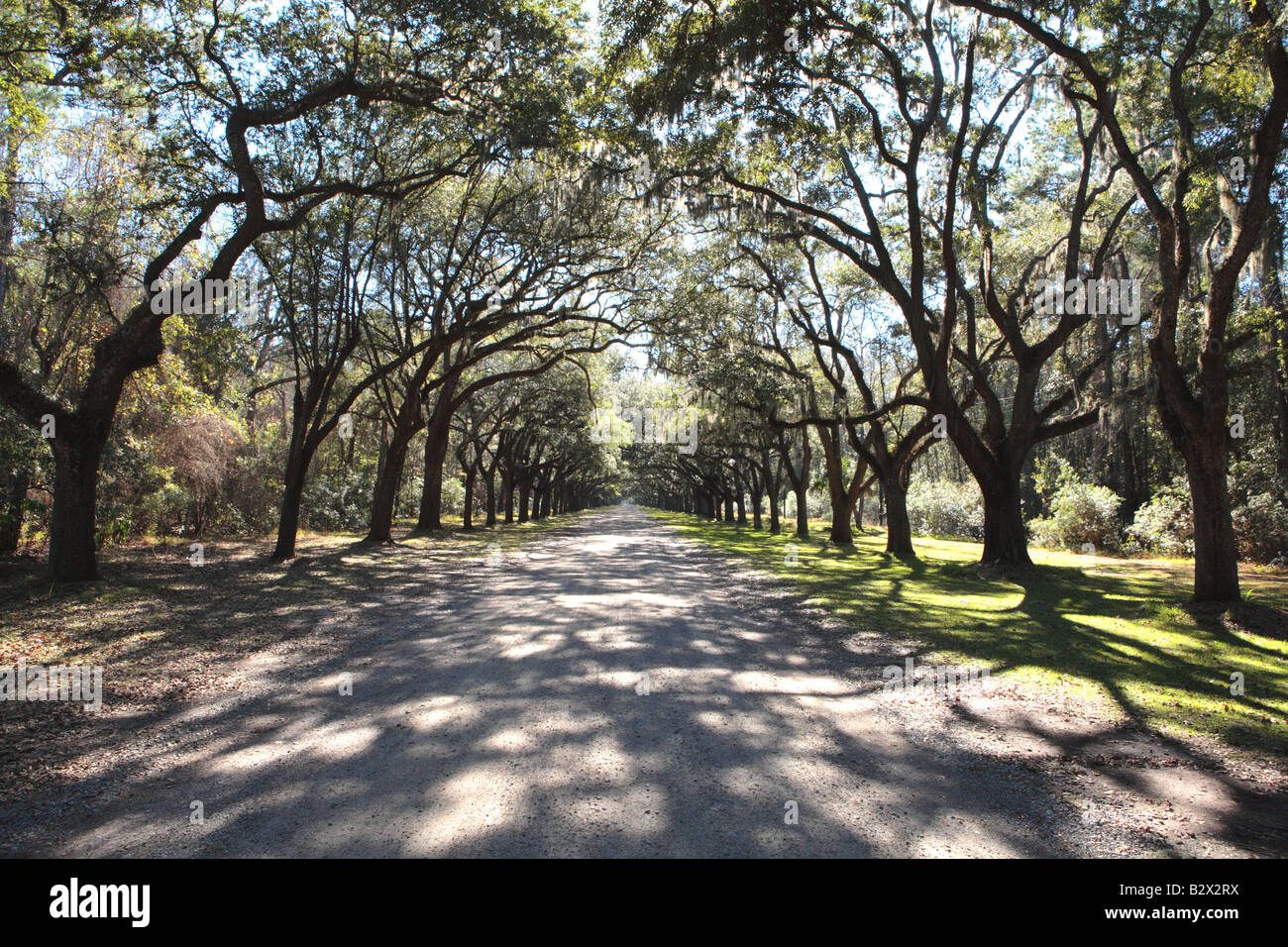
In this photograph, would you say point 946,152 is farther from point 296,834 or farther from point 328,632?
point 296,834

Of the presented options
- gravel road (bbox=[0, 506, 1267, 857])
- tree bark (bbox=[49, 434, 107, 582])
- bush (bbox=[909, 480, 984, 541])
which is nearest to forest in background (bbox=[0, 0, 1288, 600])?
tree bark (bbox=[49, 434, 107, 582])

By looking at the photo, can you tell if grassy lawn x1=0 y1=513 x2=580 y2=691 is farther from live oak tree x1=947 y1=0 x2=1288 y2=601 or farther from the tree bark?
live oak tree x1=947 y1=0 x2=1288 y2=601

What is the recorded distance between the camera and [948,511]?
40.7 m

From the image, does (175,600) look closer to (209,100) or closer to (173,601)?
(173,601)

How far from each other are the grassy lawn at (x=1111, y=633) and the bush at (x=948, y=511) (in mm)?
22073

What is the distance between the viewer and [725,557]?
2130cm

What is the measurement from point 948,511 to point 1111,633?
111 ft

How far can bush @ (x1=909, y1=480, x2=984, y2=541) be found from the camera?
38.4m

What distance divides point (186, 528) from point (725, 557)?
60.7ft

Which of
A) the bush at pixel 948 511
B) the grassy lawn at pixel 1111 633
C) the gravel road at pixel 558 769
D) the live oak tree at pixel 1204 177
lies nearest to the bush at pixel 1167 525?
the grassy lawn at pixel 1111 633

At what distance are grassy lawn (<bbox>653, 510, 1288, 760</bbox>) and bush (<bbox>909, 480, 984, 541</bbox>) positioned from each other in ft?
72.4

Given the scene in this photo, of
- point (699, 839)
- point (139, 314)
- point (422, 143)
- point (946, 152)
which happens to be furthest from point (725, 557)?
point (699, 839)

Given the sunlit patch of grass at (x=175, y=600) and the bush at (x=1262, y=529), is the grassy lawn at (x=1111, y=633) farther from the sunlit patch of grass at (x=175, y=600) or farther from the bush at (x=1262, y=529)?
the sunlit patch of grass at (x=175, y=600)

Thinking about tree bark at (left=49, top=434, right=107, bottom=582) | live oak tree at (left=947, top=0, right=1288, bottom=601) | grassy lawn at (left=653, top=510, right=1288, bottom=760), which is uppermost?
live oak tree at (left=947, top=0, right=1288, bottom=601)
